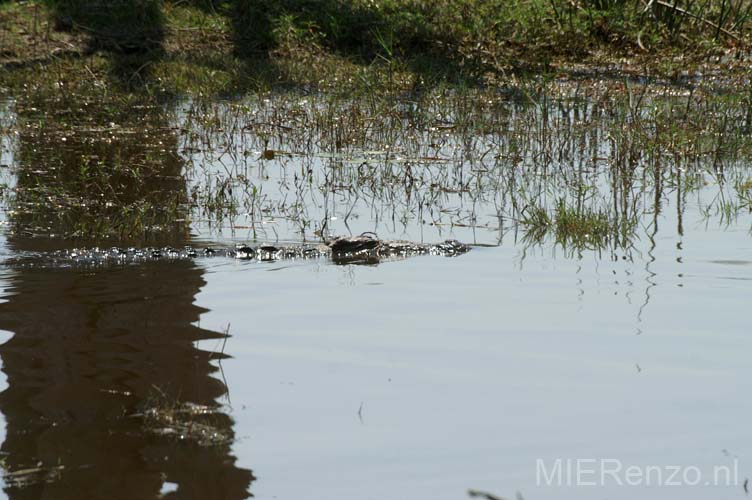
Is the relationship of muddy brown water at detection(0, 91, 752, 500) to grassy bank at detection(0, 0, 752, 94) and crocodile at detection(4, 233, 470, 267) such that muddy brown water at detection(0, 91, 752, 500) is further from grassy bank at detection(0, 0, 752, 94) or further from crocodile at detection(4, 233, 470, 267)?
grassy bank at detection(0, 0, 752, 94)

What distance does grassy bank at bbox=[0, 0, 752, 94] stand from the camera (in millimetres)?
12078

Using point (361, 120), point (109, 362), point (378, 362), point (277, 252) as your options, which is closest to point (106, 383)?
point (109, 362)

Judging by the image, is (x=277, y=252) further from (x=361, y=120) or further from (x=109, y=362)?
(x=361, y=120)

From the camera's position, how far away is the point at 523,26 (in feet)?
43.5

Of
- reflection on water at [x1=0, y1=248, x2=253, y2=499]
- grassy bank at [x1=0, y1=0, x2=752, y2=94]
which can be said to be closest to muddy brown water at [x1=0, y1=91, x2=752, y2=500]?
reflection on water at [x1=0, y1=248, x2=253, y2=499]

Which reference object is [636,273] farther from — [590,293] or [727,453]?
[727,453]

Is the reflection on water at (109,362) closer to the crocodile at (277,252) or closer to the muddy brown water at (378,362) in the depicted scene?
the muddy brown water at (378,362)

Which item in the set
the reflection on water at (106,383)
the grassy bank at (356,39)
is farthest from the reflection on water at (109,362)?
the grassy bank at (356,39)

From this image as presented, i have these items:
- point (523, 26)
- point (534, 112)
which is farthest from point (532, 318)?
point (523, 26)

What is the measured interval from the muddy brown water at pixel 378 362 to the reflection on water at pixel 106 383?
0.4 inches

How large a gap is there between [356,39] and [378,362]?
9.05m

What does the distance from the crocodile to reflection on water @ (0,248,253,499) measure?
0.86 feet

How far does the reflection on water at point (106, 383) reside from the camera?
11.5 ft

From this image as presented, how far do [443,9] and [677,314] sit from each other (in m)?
9.02
